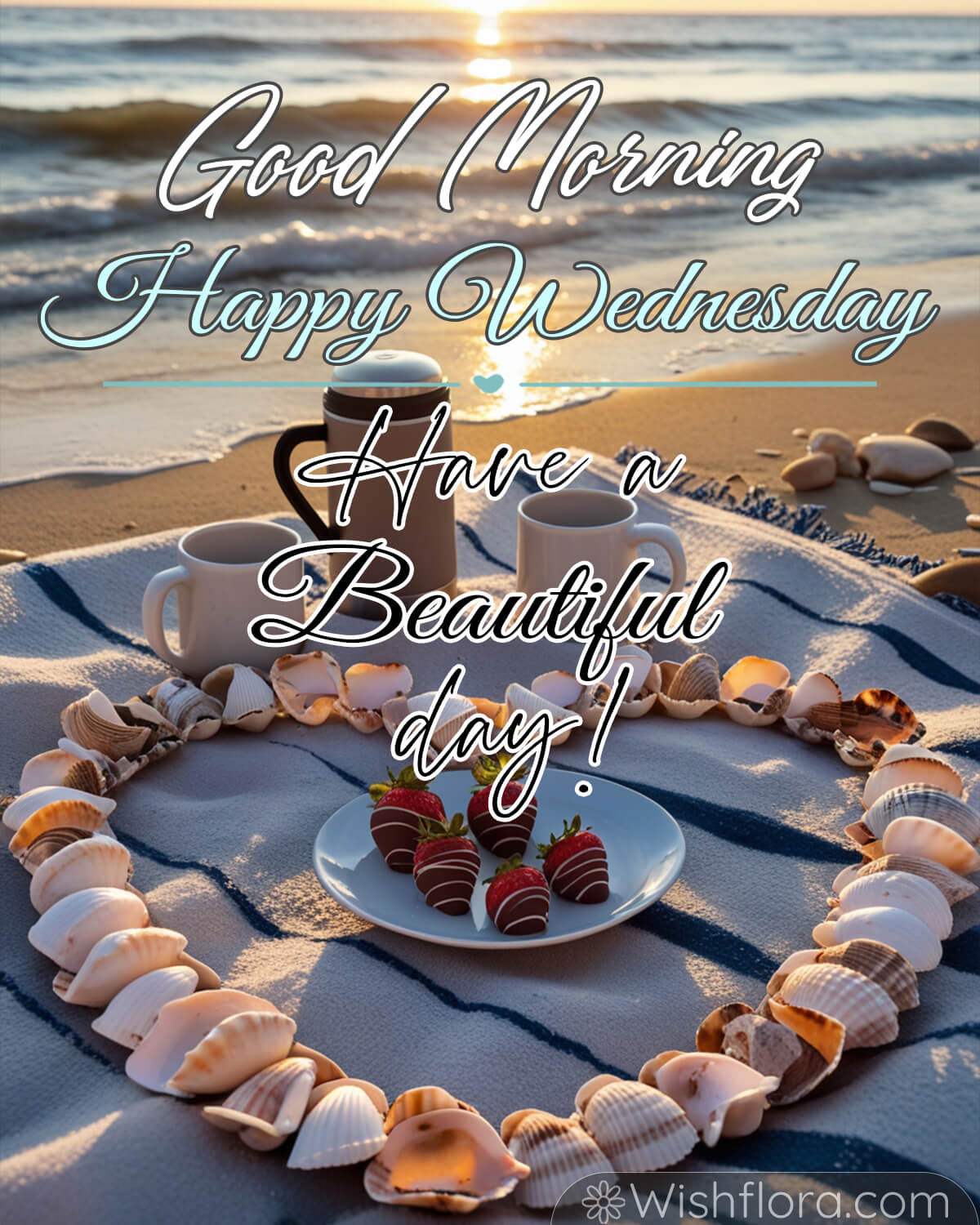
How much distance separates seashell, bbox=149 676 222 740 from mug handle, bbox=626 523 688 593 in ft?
2.20

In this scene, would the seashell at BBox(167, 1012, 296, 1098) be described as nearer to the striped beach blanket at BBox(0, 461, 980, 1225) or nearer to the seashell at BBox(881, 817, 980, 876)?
the striped beach blanket at BBox(0, 461, 980, 1225)

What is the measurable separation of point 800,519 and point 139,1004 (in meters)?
Result: 1.66

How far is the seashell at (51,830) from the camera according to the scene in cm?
132

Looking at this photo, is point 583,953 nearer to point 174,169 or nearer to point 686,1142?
point 686,1142

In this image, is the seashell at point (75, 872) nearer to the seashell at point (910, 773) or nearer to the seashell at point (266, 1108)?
the seashell at point (266, 1108)

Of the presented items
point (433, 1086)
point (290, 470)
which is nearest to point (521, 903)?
point (433, 1086)

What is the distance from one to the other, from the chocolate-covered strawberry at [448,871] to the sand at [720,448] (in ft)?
5.13

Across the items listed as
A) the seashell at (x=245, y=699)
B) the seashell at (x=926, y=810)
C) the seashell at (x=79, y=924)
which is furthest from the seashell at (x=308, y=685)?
the seashell at (x=926, y=810)

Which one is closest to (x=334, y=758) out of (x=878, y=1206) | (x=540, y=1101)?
(x=540, y=1101)

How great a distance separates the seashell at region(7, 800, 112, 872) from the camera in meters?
1.32

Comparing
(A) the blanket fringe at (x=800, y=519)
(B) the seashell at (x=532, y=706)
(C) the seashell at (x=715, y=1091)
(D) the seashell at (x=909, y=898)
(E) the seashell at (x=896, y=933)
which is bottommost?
(C) the seashell at (x=715, y=1091)

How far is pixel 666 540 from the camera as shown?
6.11 feet

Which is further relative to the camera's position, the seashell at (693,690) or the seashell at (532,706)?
the seashell at (693,690)

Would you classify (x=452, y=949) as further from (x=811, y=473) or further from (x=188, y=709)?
(x=811, y=473)
